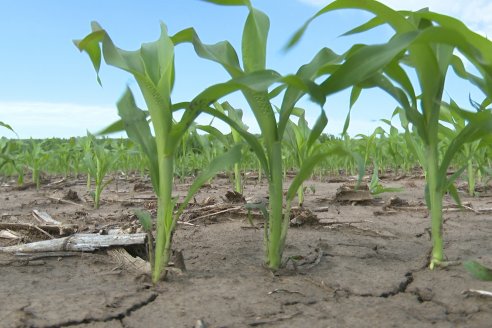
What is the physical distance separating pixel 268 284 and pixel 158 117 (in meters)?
0.53

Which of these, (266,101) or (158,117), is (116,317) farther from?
(266,101)

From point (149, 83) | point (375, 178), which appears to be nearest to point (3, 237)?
point (149, 83)

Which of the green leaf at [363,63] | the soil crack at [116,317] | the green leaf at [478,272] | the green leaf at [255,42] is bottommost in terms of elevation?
the soil crack at [116,317]

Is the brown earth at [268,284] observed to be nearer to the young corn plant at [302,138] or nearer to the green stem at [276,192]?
the green stem at [276,192]

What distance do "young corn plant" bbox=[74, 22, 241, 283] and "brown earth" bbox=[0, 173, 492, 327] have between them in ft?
0.53

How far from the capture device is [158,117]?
1.25 meters

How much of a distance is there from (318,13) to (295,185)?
47 centimetres

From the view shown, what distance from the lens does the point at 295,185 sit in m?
1.32

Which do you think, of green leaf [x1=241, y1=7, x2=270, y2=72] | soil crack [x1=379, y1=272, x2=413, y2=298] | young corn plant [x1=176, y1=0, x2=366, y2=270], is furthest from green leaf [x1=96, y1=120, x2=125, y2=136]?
soil crack [x1=379, y1=272, x2=413, y2=298]

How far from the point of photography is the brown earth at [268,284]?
3.40 ft

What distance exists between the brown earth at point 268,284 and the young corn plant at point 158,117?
162mm

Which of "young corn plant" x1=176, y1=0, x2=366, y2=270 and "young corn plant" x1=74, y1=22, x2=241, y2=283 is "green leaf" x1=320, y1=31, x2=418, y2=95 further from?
"young corn plant" x1=74, y1=22, x2=241, y2=283

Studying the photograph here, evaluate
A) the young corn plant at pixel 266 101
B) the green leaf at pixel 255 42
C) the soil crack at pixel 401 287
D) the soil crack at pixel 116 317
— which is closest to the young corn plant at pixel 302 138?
the young corn plant at pixel 266 101

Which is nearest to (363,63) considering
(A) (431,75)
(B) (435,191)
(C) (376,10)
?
(C) (376,10)
